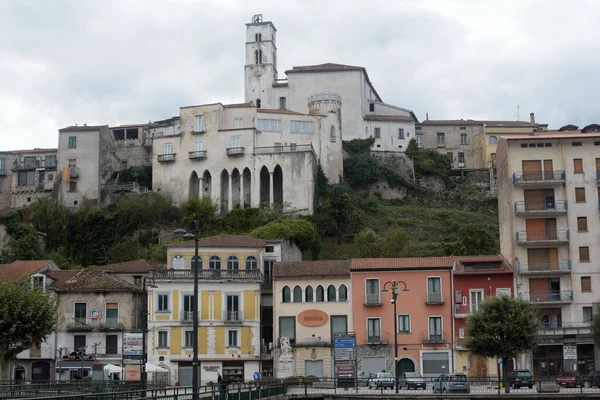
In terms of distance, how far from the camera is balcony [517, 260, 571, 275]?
70688mm

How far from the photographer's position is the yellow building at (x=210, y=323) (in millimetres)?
69750

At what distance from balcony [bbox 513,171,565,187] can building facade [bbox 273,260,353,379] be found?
1513cm

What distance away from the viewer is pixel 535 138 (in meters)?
73.9

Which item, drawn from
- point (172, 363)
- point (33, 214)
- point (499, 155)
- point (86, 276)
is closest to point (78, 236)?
point (33, 214)

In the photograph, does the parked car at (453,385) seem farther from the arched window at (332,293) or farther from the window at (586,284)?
the window at (586,284)

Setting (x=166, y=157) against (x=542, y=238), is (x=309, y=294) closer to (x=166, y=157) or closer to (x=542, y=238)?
(x=542, y=238)

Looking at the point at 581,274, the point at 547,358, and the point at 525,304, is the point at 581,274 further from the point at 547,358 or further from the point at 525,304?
the point at 525,304

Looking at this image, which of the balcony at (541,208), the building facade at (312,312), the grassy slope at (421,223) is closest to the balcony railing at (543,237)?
the balcony at (541,208)

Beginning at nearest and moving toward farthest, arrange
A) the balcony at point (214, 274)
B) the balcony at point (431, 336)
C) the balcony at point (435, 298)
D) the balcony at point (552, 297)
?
1. the balcony at point (431, 336)
2. the balcony at point (435, 298)
3. the balcony at point (552, 297)
4. the balcony at point (214, 274)

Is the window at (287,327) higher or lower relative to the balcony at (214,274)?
lower

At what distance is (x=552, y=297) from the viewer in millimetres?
70562

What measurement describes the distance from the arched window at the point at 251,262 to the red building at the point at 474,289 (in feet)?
49.3

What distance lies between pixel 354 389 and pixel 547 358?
20905 millimetres

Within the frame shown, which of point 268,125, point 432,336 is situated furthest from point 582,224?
point 268,125
